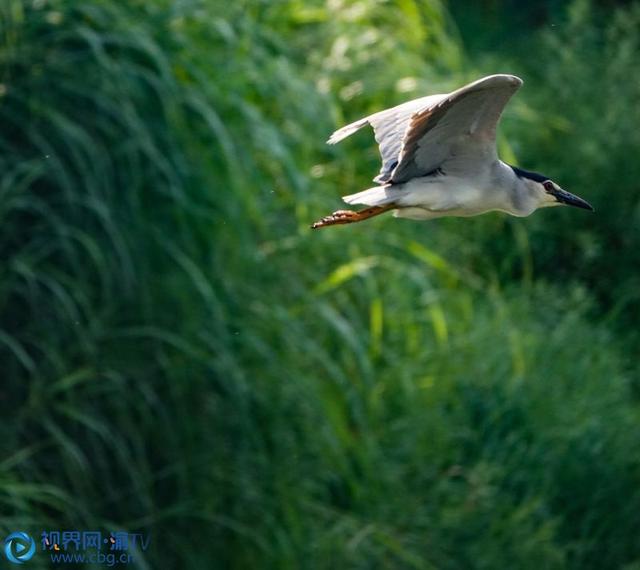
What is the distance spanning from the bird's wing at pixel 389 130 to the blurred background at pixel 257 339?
1237 mm

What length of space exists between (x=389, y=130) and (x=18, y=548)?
73.1 inches

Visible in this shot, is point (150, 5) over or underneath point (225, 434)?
over

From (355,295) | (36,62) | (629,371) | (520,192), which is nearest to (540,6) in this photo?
(629,371)

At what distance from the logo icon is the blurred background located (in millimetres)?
66

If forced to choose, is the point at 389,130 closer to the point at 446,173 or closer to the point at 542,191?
the point at 446,173

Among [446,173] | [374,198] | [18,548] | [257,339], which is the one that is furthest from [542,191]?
[18,548]

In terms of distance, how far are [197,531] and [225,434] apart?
0.36 metres

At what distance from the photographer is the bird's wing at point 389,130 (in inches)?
179

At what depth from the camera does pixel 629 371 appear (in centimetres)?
734

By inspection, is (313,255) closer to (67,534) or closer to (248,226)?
(248,226)

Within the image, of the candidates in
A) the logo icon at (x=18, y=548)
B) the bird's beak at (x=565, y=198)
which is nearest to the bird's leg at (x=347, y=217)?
the bird's beak at (x=565, y=198)

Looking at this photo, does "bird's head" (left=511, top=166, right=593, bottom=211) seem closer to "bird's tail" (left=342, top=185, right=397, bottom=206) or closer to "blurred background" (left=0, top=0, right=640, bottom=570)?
"bird's tail" (left=342, top=185, right=397, bottom=206)

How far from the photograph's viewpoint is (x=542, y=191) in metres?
4.72

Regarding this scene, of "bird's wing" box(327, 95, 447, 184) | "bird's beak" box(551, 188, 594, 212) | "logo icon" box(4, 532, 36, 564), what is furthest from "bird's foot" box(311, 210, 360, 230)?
"logo icon" box(4, 532, 36, 564)
